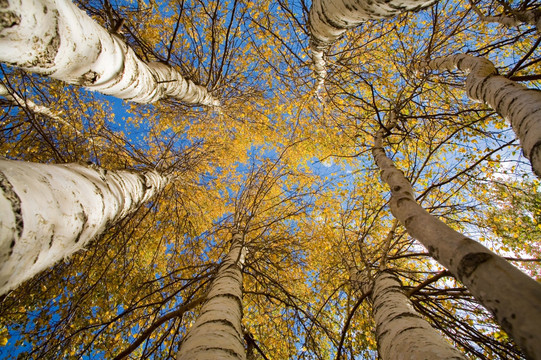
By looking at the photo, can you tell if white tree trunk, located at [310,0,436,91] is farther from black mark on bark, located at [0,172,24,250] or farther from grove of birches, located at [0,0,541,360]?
black mark on bark, located at [0,172,24,250]

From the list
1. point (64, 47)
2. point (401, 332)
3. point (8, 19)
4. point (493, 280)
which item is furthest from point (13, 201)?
point (401, 332)

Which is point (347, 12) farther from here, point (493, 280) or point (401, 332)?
point (401, 332)

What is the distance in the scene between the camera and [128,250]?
4891mm

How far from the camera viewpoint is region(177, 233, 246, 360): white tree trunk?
1081mm

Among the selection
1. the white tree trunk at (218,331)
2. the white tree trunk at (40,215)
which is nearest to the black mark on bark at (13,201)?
the white tree trunk at (40,215)

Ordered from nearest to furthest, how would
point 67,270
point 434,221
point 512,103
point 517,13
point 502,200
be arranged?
point 434,221, point 512,103, point 517,13, point 67,270, point 502,200

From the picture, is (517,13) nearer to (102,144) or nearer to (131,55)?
(131,55)

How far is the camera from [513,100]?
147 cm

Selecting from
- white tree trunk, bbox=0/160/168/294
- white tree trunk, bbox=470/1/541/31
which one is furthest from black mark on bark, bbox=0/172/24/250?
white tree trunk, bbox=470/1/541/31

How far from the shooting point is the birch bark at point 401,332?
3.75 ft

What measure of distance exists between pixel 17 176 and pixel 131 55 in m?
1.55

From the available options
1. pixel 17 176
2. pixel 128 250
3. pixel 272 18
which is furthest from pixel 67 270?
pixel 272 18

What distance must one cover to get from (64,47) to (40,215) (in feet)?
2.85

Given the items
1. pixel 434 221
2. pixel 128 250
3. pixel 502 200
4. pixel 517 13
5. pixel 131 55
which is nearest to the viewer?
pixel 434 221
